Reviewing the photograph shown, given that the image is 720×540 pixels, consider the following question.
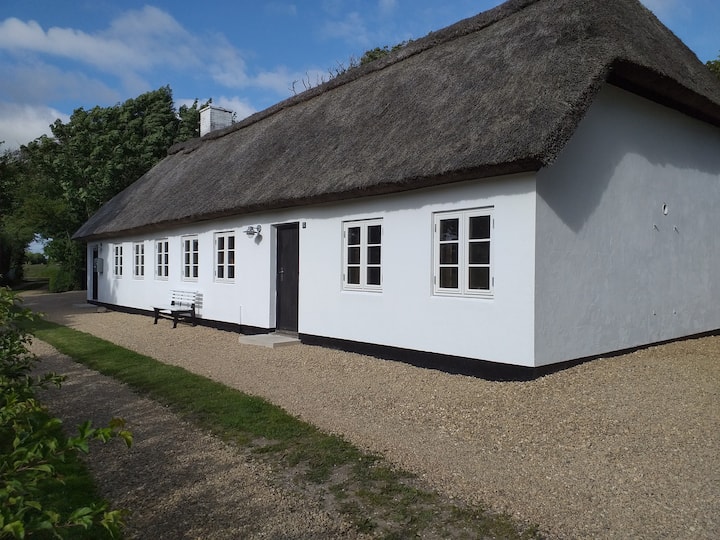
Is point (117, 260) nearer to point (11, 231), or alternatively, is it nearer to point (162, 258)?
point (162, 258)

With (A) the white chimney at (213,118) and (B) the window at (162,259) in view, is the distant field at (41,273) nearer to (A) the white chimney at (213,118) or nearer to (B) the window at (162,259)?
(A) the white chimney at (213,118)

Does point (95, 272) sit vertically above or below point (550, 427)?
above

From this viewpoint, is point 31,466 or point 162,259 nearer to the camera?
point 31,466

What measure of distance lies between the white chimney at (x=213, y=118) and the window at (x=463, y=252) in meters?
15.2

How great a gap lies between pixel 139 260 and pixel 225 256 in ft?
20.1

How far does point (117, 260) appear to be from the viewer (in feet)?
64.4

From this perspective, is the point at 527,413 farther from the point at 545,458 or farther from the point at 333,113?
the point at 333,113

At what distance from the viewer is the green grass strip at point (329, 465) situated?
3.63 meters

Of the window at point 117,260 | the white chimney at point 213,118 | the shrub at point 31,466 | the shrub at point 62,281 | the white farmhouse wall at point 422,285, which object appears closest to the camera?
the shrub at point 31,466

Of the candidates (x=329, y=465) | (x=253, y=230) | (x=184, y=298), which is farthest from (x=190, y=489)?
(x=184, y=298)

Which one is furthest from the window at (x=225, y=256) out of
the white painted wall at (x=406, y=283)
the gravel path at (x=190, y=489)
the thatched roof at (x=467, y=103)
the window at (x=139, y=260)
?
the gravel path at (x=190, y=489)

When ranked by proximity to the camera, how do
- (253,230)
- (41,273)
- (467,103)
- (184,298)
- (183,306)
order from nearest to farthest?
(467,103) → (253,230) → (183,306) → (184,298) → (41,273)

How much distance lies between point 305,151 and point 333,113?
1.20 m

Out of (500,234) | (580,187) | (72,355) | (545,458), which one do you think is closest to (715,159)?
(580,187)
